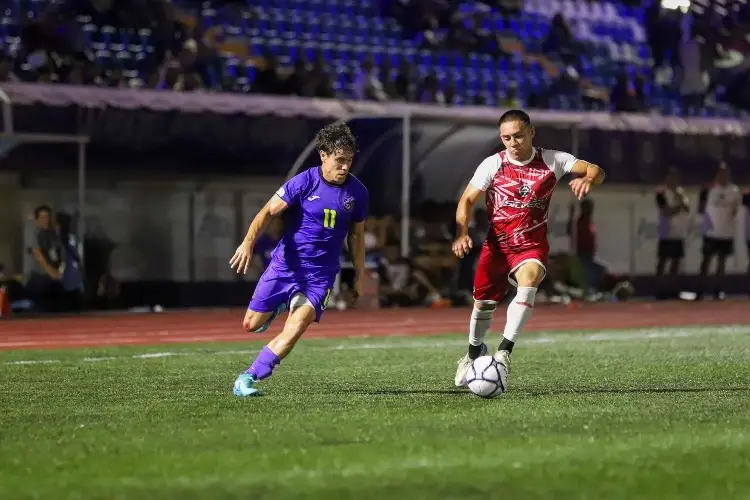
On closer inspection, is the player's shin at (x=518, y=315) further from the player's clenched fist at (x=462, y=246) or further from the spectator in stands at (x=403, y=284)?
the spectator in stands at (x=403, y=284)

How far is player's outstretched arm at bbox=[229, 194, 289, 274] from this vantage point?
31.2 feet

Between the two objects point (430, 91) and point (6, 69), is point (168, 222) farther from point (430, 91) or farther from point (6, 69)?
point (430, 91)

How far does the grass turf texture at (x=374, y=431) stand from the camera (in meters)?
6.00

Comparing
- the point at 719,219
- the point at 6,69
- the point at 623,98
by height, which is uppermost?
the point at 6,69

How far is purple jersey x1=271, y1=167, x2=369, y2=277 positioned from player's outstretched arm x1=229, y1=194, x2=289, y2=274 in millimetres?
76

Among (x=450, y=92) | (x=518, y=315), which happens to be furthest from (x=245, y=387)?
(x=450, y=92)

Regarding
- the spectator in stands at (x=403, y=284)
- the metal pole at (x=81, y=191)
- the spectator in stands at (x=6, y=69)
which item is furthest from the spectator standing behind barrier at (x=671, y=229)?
the spectator in stands at (x=6, y=69)

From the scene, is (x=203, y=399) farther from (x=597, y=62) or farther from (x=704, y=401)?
(x=597, y=62)

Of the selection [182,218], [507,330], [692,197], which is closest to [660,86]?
[692,197]

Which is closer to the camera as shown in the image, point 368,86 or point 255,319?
point 255,319

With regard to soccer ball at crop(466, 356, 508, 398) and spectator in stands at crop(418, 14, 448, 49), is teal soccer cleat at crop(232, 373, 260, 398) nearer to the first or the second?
soccer ball at crop(466, 356, 508, 398)

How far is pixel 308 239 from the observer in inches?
395

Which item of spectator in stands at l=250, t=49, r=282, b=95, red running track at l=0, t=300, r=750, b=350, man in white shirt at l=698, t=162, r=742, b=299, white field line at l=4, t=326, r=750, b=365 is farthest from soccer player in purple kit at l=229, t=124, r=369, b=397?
man in white shirt at l=698, t=162, r=742, b=299

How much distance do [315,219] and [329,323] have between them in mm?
9703
